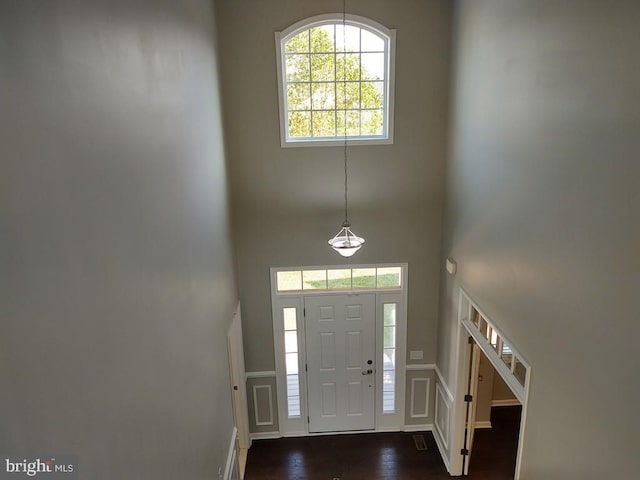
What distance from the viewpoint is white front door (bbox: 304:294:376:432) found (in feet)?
19.5

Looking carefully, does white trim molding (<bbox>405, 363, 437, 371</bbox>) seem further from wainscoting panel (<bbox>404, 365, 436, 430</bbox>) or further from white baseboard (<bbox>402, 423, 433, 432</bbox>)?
white baseboard (<bbox>402, 423, 433, 432</bbox>)

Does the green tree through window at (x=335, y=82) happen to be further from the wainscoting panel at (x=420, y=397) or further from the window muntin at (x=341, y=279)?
the wainscoting panel at (x=420, y=397)

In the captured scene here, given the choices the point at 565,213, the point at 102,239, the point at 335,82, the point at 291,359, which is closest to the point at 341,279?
the point at 291,359

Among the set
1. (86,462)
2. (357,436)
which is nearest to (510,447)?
(357,436)

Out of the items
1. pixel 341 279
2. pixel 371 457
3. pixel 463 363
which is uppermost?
pixel 341 279

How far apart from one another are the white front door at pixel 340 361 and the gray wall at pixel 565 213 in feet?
6.75

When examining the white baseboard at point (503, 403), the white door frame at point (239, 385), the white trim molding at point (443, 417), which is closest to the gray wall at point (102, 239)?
the white door frame at point (239, 385)

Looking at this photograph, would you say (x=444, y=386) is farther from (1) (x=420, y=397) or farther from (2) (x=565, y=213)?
(2) (x=565, y=213)

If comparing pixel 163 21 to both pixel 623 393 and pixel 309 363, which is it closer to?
pixel 623 393

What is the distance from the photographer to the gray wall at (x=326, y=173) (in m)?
4.96

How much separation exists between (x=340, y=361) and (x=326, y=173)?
244 cm

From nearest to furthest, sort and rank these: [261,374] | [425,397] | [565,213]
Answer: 1. [565,213]
2. [261,374]
3. [425,397]

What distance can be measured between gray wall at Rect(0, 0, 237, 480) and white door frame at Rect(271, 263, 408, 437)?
2.19 meters

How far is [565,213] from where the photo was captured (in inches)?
112
